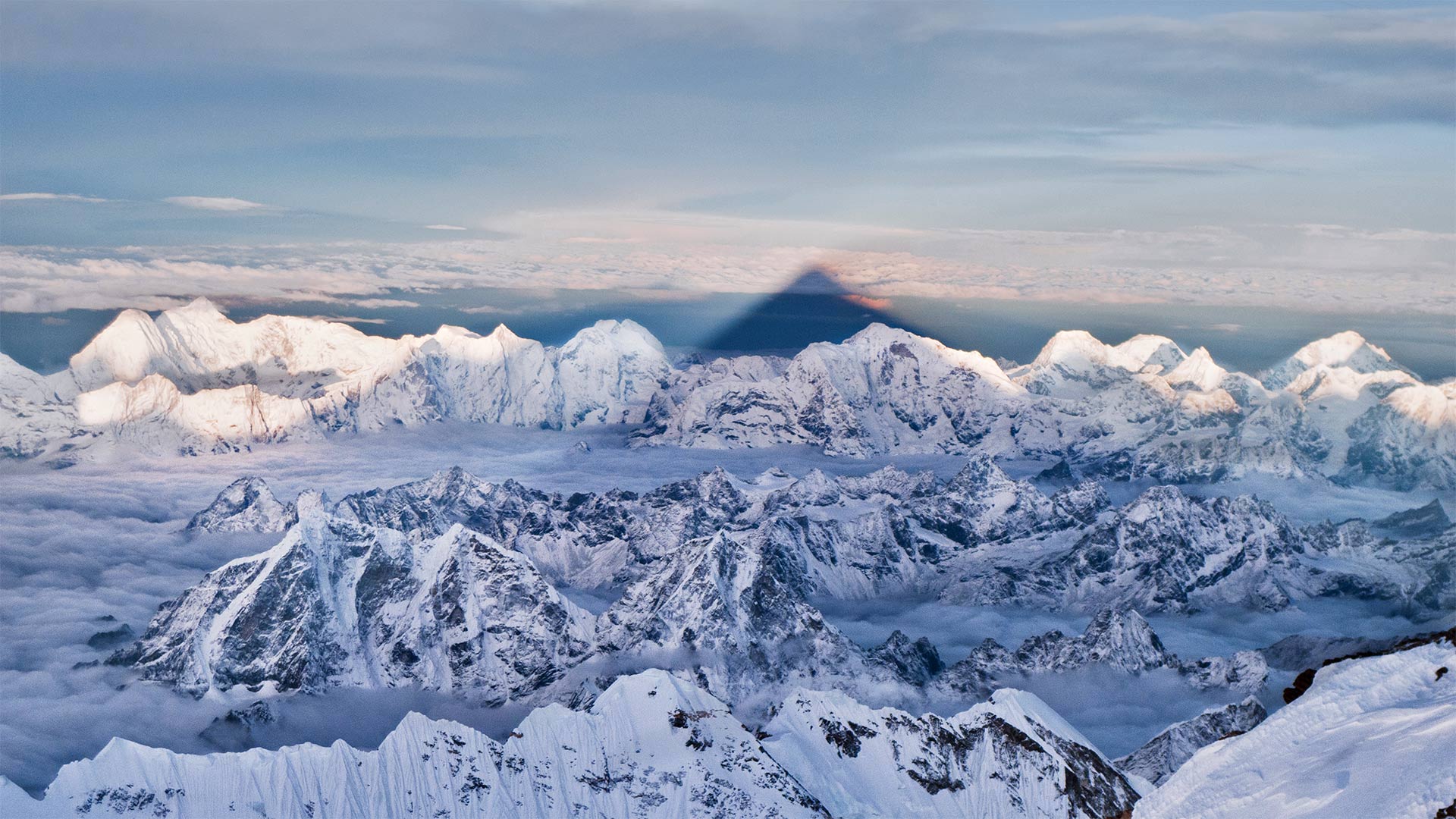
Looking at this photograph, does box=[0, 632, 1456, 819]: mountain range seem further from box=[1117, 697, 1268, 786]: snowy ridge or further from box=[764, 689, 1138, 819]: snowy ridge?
box=[1117, 697, 1268, 786]: snowy ridge

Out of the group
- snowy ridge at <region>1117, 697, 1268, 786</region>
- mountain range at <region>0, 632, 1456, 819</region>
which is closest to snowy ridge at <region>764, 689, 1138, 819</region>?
mountain range at <region>0, 632, 1456, 819</region>

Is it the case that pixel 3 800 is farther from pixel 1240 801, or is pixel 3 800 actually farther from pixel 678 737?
pixel 1240 801

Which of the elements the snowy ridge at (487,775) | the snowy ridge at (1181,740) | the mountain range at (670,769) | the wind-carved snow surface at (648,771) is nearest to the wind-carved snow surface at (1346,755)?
the mountain range at (670,769)

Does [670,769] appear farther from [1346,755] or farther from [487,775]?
[1346,755]

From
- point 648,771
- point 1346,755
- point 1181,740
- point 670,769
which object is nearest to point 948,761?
point 1181,740

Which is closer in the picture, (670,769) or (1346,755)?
(1346,755)

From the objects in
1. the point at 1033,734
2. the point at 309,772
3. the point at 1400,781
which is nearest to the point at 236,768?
the point at 309,772

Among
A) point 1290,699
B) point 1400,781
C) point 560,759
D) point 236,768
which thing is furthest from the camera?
point 560,759
